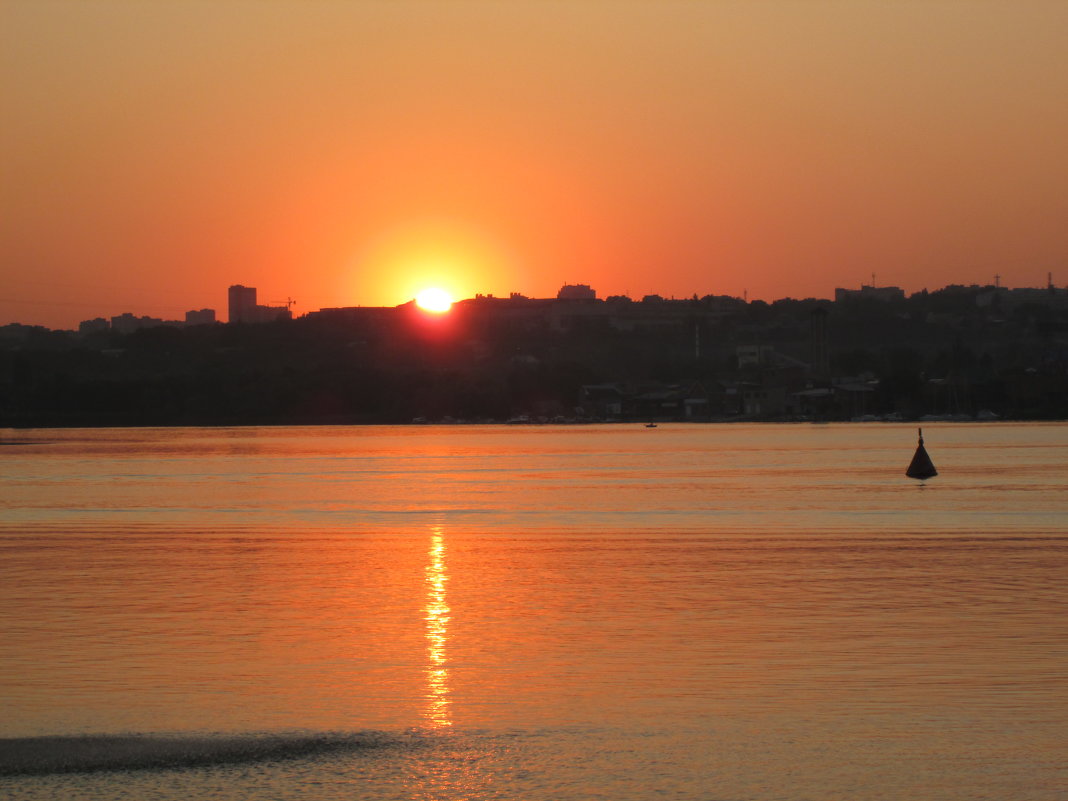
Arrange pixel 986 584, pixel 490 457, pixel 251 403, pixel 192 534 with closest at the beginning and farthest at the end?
pixel 986 584, pixel 192 534, pixel 490 457, pixel 251 403

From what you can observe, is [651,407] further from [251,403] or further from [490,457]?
[490,457]

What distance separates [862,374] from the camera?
655ft

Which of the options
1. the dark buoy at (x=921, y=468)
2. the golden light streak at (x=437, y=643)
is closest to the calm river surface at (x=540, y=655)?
the golden light streak at (x=437, y=643)

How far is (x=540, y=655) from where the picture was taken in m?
16.7

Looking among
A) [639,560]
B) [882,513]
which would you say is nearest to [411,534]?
[639,560]

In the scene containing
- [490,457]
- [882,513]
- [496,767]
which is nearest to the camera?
[496,767]

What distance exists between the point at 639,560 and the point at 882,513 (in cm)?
1349

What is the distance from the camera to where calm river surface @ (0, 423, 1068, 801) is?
1140 centimetres

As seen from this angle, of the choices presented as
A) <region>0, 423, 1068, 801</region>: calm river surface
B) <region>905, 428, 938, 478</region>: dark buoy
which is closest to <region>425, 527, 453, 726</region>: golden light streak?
<region>0, 423, 1068, 801</region>: calm river surface

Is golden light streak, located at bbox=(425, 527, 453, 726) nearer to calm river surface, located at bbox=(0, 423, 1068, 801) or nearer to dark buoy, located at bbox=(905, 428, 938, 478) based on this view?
calm river surface, located at bbox=(0, 423, 1068, 801)

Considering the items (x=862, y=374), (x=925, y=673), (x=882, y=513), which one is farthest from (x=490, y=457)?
(x=862, y=374)

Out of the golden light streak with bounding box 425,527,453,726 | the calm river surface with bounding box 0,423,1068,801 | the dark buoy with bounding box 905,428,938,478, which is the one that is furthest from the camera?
the dark buoy with bounding box 905,428,938,478

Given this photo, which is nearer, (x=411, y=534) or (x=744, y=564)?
(x=744, y=564)

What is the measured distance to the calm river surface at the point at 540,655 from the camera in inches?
→ 449
